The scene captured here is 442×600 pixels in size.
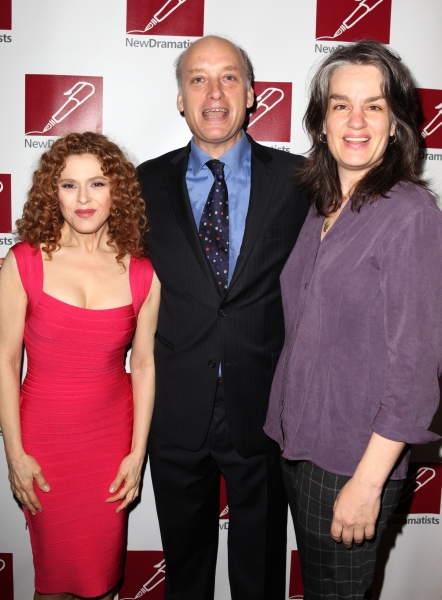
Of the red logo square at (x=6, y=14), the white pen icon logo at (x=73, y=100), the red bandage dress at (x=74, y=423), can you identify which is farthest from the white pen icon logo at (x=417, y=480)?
the red logo square at (x=6, y=14)

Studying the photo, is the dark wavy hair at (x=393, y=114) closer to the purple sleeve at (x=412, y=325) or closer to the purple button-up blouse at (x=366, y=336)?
the purple button-up blouse at (x=366, y=336)

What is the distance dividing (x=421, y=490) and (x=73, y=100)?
7.72 feet

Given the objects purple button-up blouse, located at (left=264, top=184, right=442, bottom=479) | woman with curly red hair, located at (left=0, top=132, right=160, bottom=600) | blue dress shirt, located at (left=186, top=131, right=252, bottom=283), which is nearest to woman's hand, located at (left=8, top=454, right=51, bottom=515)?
woman with curly red hair, located at (left=0, top=132, right=160, bottom=600)

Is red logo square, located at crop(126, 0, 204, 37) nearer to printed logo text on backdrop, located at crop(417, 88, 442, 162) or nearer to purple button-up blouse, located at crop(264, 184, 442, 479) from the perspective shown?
A: printed logo text on backdrop, located at crop(417, 88, 442, 162)

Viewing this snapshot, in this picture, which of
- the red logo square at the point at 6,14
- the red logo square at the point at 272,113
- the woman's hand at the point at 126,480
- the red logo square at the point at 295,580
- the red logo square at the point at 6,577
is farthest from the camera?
the red logo square at the point at 295,580

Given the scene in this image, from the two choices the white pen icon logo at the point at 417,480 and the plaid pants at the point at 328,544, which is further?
the white pen icon logo at the point at 417,480

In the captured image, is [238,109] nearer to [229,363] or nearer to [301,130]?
[301,130]

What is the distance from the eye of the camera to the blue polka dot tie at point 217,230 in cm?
185

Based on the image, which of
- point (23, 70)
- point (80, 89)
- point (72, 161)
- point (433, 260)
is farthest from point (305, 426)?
point (23, 70)

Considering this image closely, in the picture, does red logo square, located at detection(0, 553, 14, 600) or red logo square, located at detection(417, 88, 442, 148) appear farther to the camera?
red logo square, located at detection(0, 553, 14, 600)

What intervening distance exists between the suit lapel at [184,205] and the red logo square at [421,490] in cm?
150

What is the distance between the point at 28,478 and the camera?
1.78 m

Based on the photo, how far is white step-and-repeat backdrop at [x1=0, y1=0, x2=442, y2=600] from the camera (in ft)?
7.47

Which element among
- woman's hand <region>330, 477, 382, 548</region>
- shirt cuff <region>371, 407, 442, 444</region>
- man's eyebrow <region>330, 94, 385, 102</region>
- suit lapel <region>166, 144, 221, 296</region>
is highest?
man's eyebrow <region>330, 94, 385, 102</region>
